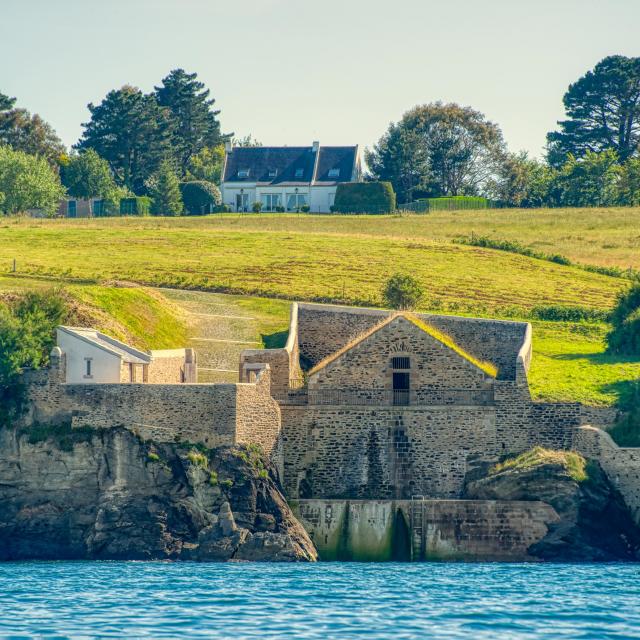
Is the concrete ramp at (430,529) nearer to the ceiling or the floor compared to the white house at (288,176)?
nearer to the floor

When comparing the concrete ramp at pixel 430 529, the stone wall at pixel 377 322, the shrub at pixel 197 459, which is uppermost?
the stone wall at pixel 377 322

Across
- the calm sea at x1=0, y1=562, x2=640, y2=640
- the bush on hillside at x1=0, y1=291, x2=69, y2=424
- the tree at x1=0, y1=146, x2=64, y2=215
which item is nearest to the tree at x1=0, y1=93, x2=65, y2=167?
the tree at x1=0, y1=146, x2=64, y2=215

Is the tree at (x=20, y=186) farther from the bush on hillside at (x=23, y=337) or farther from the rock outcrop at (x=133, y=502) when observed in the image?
the rock outcrop at (x=133, y=502)

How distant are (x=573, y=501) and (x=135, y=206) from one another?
7997cm

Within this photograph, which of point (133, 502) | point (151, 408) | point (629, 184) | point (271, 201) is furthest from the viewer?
point (629, 184)

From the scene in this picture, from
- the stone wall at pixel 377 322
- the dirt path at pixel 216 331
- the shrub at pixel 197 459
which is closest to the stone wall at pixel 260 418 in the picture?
the shrub at pixel 197 459

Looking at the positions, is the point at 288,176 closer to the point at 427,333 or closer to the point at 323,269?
the point at 323,269

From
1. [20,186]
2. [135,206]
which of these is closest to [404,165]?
[135,206]

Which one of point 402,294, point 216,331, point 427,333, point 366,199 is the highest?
point 366,199

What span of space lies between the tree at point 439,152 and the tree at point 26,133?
3322 centimetres

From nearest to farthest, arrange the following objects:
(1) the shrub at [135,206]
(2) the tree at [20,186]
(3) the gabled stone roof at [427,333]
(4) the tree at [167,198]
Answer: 1. (3) the gabled stone roof at [427,333]
2. (2) the tree at [20,186]
3. (4) the tree at [167,198]
4. (1) the shrub at [135,206]

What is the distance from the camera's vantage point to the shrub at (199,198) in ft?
454

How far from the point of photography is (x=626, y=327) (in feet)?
259

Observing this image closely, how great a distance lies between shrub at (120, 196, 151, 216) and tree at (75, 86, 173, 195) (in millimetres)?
10528
